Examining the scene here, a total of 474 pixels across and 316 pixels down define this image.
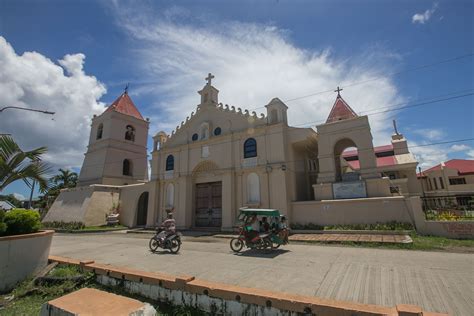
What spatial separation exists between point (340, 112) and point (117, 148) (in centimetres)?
2327

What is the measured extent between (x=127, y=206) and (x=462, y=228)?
80.6 feet

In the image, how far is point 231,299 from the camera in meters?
4.00

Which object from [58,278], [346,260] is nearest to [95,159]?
[58,278]

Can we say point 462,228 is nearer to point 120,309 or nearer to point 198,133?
point 120,309

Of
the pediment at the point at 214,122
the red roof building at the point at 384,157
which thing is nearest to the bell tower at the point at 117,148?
the pediment at the point at 214,122

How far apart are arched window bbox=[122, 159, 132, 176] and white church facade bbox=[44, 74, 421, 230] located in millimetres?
1192

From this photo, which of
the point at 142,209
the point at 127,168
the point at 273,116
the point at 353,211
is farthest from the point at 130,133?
the point at 353,211

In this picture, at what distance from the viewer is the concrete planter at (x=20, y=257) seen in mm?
6074

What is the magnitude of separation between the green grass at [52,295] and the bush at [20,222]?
4.53 ft

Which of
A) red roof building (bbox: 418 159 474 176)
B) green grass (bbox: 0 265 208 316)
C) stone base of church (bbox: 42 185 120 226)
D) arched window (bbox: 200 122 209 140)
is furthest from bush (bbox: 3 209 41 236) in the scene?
red roof building (bbox: 418 159 474 176)

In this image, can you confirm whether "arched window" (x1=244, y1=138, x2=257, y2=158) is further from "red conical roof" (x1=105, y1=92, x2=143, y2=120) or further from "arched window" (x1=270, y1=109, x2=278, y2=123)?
"red conical roof" (x1=105, y1=92, x2=143, y2=120)

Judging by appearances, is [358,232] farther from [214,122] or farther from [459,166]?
[459,166]

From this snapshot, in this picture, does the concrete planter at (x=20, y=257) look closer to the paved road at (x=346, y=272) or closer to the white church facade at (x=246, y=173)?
the paved road at (x=346, y=272)

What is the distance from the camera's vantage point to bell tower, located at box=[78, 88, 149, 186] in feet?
87.0
